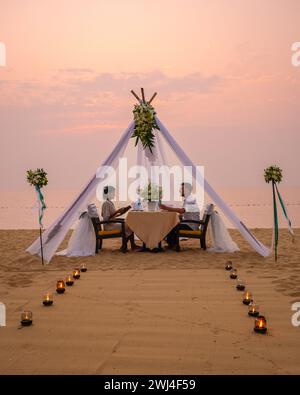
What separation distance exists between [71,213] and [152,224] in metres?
1.67

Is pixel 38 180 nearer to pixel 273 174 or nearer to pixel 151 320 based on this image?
pixel 273 174

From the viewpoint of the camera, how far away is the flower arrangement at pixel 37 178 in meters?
8.55

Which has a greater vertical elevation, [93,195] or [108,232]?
[93,195]

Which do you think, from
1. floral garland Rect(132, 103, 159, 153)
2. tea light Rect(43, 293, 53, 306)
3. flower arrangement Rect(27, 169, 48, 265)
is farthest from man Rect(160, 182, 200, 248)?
tea light Rect(43, 293, 53, 306)

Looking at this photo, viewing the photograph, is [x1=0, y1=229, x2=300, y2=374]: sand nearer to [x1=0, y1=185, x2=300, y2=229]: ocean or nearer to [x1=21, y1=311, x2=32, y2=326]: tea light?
[x1=21, y1=311, x2=32, y2=326]: tea light

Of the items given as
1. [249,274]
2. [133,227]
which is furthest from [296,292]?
[133,227]

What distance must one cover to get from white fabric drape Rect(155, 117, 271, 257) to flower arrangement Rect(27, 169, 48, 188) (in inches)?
107

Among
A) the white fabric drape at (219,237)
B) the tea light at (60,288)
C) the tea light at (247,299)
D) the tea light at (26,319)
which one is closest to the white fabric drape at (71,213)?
the white fabric drape at (219,237)

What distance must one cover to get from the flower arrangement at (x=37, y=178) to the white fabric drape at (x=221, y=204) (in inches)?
107

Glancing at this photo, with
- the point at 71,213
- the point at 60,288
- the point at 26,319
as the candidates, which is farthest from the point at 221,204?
the point at 26,319

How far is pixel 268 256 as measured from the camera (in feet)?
28.6

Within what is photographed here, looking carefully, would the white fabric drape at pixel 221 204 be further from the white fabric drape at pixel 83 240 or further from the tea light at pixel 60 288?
the tea light at pixel 60 288

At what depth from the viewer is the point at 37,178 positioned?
8602 mm
